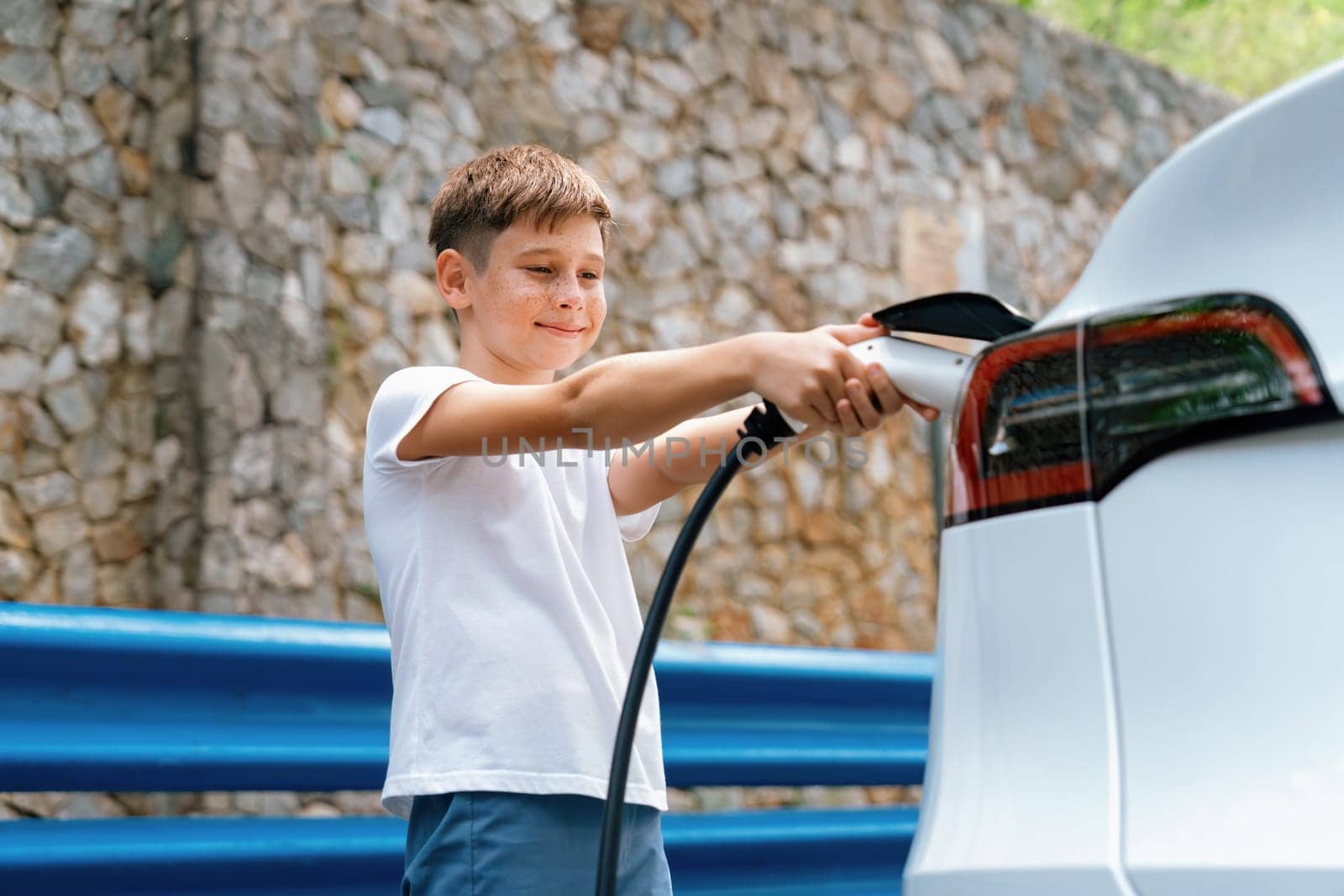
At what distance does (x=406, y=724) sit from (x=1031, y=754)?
80cm

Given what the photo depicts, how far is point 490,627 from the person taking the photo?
5.85 ft

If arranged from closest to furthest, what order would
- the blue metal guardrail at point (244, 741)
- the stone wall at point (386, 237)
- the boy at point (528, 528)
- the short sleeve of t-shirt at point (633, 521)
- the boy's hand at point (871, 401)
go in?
the boy's hand at point (871, 401) < the boy at point (528, 528) < the short sleeve of t-shirt at point (633, 521) < the blue metal guardrail at point (244, 741) < the stone wall at point (386, 237)

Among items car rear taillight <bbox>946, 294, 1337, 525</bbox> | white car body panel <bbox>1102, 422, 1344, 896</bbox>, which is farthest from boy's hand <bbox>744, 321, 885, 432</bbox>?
white car body panel <bbox>1102, 422, 1344, 896</bbox>

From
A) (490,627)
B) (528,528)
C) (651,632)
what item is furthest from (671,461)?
(651,632)

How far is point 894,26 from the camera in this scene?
9.10 metres

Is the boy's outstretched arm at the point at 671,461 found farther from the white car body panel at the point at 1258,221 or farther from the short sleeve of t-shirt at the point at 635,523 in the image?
the white car body panel at the point at 1258,221

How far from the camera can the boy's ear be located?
2.05 metres

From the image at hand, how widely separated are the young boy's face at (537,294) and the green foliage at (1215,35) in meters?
14.6

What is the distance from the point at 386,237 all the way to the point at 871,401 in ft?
17.4

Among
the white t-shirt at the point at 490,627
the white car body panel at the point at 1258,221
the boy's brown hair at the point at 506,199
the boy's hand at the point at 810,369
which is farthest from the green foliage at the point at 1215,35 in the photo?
the white car body panel at the point at 1258,221

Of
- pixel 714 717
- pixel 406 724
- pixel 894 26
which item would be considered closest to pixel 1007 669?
pixel 406 724

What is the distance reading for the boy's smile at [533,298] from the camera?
1.98 meters

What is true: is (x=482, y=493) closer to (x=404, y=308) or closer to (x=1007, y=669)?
(x=1007, y=669)

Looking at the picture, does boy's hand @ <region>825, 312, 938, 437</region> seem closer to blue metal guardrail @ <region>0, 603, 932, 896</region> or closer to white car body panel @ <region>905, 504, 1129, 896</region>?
white car body panel @ <region>905, 504, 1129, 896</region>
